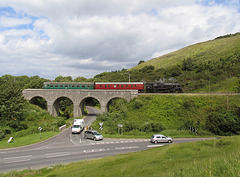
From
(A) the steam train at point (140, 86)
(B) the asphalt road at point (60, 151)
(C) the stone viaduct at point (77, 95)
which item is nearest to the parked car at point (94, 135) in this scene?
(B) the asphalt road at point (60, 151)

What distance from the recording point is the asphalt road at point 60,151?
1805cm

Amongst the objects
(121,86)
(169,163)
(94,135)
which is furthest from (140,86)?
(169,163)

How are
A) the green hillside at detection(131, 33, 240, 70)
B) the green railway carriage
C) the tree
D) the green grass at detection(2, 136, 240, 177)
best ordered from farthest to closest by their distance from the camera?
the green hillside at detection(131, 33, 240, 70)
the green railway carriage
the tree
the green grass at detection(2, 136, 240, 177)

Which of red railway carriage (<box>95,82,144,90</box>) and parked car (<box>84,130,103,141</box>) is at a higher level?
red railway carriage (<box>95,82,144,90</box>)

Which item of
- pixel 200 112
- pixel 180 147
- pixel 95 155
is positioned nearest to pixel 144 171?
pixel 180 147

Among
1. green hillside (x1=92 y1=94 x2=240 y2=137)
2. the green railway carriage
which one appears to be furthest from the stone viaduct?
green hillside (x1=92 y1=94 x2=240 y2=137)

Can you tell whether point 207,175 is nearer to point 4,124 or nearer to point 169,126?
point 169,126

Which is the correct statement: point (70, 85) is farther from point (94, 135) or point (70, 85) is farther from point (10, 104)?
point (94, 135)

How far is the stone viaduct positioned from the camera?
1813 inches

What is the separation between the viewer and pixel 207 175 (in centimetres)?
571

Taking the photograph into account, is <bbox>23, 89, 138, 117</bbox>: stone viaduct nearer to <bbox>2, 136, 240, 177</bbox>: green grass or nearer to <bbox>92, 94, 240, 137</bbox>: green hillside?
<bbox>92, 94, 240, 137</bbox>: green hillside

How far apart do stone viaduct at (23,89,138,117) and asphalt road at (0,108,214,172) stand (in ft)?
64.8

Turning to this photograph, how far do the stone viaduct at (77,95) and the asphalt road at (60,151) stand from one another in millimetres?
19740

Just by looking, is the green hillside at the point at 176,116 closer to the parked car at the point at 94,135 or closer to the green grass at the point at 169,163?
the parked car at the point at 94,135
